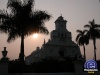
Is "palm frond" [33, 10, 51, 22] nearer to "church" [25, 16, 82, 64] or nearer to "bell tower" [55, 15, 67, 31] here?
"church" [25, 16, 82, 64]

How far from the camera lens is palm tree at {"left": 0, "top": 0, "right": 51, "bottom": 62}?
2264 cm

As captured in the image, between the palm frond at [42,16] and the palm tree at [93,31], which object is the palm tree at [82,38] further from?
the palm frond at [42,16]

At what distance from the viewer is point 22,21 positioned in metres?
22.8

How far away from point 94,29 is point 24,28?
25.9m

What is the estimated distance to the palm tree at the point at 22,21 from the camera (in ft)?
74.3

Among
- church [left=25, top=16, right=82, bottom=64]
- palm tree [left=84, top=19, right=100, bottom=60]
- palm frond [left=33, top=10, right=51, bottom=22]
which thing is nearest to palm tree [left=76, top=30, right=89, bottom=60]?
palm tree [left=84, top=19, right=100, bottom=60]

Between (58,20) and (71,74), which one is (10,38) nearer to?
(71,74)

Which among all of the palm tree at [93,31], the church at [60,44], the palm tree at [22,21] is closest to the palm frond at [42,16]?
the palm tree at [22,21]

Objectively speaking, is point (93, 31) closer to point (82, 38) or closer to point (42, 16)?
point (82, 38)

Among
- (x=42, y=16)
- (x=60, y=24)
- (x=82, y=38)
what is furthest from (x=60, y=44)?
(x=42, y=16)

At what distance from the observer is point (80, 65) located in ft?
66.0

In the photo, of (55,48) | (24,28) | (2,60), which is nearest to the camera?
(2,60)

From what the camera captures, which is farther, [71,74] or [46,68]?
[46,68]

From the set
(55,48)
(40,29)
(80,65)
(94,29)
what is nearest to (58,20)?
(55,48)
